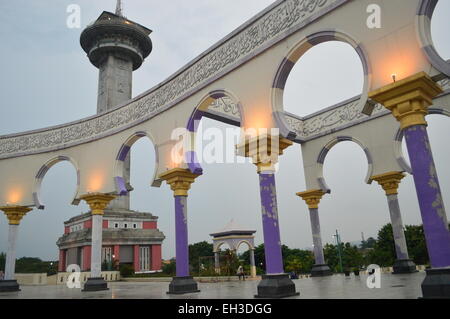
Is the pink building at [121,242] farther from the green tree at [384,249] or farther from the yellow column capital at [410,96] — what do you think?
the yellow column capital at [410,96]

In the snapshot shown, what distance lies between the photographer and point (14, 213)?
48.6 ft

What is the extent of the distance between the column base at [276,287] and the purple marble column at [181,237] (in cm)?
321

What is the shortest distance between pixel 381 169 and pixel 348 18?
25.0 ft

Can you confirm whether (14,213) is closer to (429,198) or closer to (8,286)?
(8,286)

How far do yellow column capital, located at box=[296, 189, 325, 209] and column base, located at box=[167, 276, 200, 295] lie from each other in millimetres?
7082

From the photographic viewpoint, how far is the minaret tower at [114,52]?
2952cm

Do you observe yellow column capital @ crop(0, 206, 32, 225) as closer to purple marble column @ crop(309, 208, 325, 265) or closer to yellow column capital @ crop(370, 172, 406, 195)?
purple marble column @ crop(309, 208, 325, 265)

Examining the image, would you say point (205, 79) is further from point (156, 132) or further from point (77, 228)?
point (77, 228)

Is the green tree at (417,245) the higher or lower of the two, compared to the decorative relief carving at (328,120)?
lower

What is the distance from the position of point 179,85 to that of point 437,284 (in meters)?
9.16

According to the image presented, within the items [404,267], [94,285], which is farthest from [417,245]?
[94,285]

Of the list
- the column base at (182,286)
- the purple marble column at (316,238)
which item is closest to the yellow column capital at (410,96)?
the column base at (182,286)

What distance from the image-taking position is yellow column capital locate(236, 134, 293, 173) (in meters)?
8.51
